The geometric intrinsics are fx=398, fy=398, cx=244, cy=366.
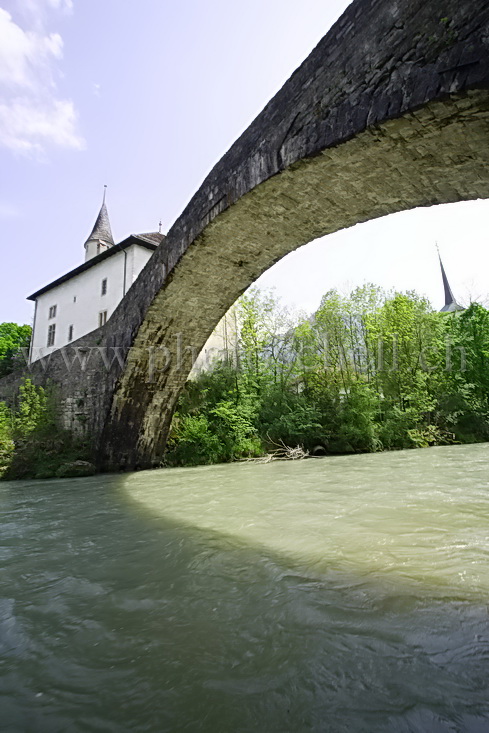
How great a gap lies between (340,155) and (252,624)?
3.66 metres

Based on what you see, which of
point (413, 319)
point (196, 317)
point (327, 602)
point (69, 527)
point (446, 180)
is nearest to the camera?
point (327, 602)

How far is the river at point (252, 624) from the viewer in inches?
47.4

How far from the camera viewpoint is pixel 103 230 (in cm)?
2709

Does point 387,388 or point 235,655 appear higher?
point 387,388

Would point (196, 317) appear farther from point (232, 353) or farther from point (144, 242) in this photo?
point (144, 242)

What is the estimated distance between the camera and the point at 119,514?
4434 millimetres

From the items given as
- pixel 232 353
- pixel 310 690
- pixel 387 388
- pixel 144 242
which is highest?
pixel 144 242

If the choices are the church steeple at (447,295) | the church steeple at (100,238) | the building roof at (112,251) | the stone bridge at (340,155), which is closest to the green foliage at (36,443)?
the stone bridge at (340,155)

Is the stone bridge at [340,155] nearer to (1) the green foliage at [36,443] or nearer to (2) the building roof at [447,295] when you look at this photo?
(1) the green foliage at [36,443]

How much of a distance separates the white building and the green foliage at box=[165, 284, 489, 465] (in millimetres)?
6040

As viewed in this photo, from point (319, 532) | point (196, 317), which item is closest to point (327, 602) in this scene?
point (319, 532)

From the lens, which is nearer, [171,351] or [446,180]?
[446,180]

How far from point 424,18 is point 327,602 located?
12.4 feet

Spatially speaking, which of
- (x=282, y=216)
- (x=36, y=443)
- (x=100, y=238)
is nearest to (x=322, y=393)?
(x=36, y=443)
